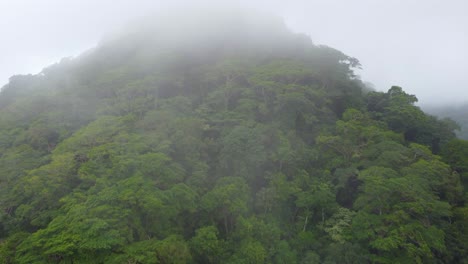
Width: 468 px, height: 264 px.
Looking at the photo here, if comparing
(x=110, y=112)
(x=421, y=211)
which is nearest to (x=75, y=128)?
(x=110, y=112)

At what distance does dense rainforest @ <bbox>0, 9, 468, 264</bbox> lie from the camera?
54.7 feet

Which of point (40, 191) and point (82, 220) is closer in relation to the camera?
Answer: point (82, 220)

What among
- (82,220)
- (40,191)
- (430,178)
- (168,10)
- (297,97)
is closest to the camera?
(82,220)


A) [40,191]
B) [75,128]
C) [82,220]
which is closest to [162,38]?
[75,128]

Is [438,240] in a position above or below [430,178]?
Answer: below

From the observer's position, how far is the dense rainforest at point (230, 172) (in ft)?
54.7

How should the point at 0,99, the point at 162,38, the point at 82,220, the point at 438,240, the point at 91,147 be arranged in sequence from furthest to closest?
the point at 162,38 → the point at 0,99 → the point at 91,147 → the point at 438,240 → the point at 82,220

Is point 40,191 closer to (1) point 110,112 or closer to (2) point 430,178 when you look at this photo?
(1) point 110,112

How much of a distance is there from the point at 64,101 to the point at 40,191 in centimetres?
1776

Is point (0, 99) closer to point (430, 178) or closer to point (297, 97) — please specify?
point (297, 97)

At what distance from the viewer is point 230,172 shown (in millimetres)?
24625

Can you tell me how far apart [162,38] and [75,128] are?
25.6 metres

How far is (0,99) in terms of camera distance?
4256cm

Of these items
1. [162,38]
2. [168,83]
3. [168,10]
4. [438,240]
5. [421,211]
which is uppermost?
[168,10]
